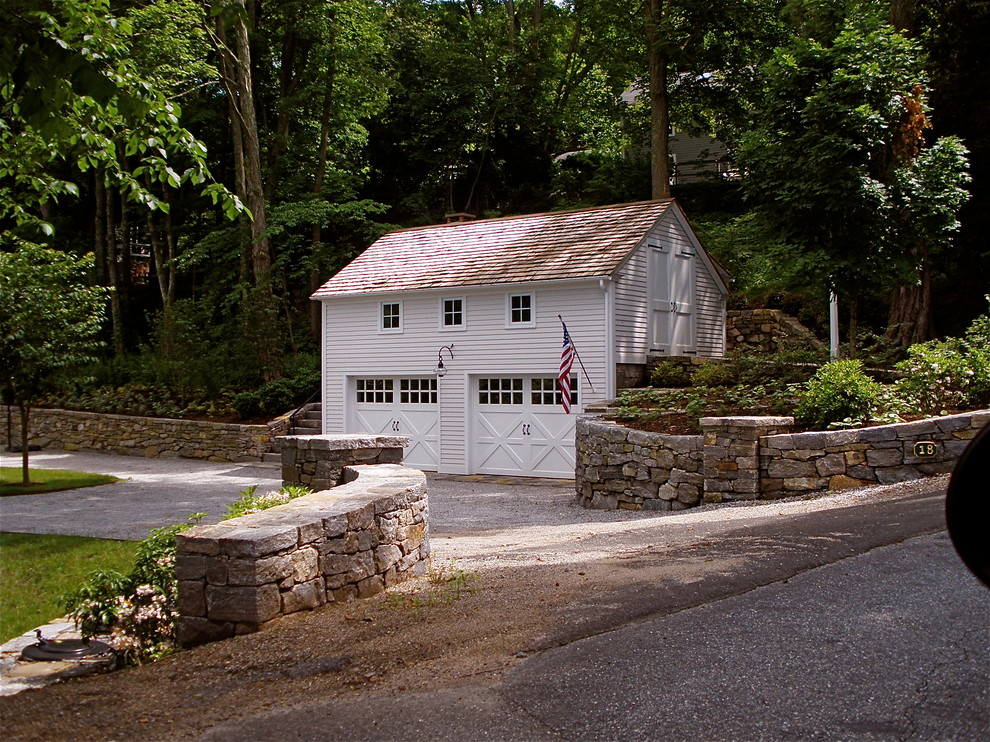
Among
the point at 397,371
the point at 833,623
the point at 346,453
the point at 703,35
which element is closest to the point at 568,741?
the point at 833,623

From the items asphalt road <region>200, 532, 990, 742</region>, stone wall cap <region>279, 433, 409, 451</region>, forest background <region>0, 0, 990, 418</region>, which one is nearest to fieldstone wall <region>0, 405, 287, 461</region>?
forest background <region>0, 0, 990, 418</region>

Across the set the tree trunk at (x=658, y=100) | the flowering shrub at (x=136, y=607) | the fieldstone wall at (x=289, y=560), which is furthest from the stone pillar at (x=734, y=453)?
the tree trunk at (x=658, y=100)

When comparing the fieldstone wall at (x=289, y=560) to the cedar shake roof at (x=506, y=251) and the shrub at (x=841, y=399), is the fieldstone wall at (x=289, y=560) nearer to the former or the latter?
the shrub at (x=841, y=399)

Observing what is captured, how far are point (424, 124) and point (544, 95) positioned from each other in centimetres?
470

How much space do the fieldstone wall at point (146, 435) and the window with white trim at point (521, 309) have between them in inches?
286

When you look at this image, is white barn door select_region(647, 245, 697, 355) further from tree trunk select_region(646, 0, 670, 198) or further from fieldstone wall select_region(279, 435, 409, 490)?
fieldstone wall select_region(279, 435, 409, 490)

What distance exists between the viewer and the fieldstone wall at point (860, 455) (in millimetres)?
11172

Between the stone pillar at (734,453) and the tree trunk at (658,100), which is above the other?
the tree trunk at (658,100)

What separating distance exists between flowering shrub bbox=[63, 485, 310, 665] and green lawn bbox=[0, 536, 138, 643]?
2.47 ft

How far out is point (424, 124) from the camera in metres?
34.3

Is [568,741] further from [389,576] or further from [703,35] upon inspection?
[703,35]

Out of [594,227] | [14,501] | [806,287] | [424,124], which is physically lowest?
[14,501]

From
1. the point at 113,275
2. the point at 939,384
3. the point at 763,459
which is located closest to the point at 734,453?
the point at 763,459

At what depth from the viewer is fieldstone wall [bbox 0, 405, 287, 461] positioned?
2361cm
